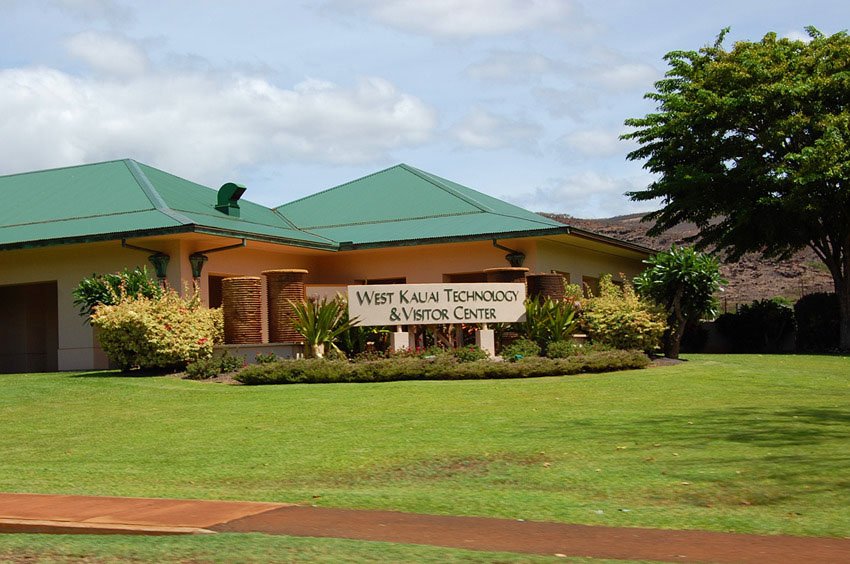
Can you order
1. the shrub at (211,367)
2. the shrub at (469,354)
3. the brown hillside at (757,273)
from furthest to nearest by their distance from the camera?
the brown hillside at (757,273) < the shrub at (469,354) < the shrub at (211,367)

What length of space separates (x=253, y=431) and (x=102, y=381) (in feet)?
23.3

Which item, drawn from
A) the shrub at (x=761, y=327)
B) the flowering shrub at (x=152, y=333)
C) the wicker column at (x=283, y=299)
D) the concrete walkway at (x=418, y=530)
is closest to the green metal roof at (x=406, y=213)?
the wicker column at (x=283, y=299)

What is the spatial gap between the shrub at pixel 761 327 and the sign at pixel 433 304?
1321cm

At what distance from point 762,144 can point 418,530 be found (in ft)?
78.7

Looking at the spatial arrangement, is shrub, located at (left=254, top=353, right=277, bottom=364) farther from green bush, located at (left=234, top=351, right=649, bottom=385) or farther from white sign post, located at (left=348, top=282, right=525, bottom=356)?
white sign post, located at (left=348, top=282, right=525, bottom=356)

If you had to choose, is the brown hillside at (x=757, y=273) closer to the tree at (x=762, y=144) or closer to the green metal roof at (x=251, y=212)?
the tree at (x=762, y=144)

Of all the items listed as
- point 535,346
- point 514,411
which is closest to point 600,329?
point 535,346

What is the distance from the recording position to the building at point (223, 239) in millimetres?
22500

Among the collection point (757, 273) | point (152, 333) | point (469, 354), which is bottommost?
point (469, 354)

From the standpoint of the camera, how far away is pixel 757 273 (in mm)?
47844

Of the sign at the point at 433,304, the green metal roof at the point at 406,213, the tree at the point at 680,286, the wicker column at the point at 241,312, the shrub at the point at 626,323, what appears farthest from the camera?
the green metal roof at the point at 406,213

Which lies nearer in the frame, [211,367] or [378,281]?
[211,367]

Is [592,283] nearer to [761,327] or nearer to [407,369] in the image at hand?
[761,327]

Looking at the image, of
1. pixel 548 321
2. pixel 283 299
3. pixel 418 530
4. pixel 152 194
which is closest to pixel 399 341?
pixel 283 299
